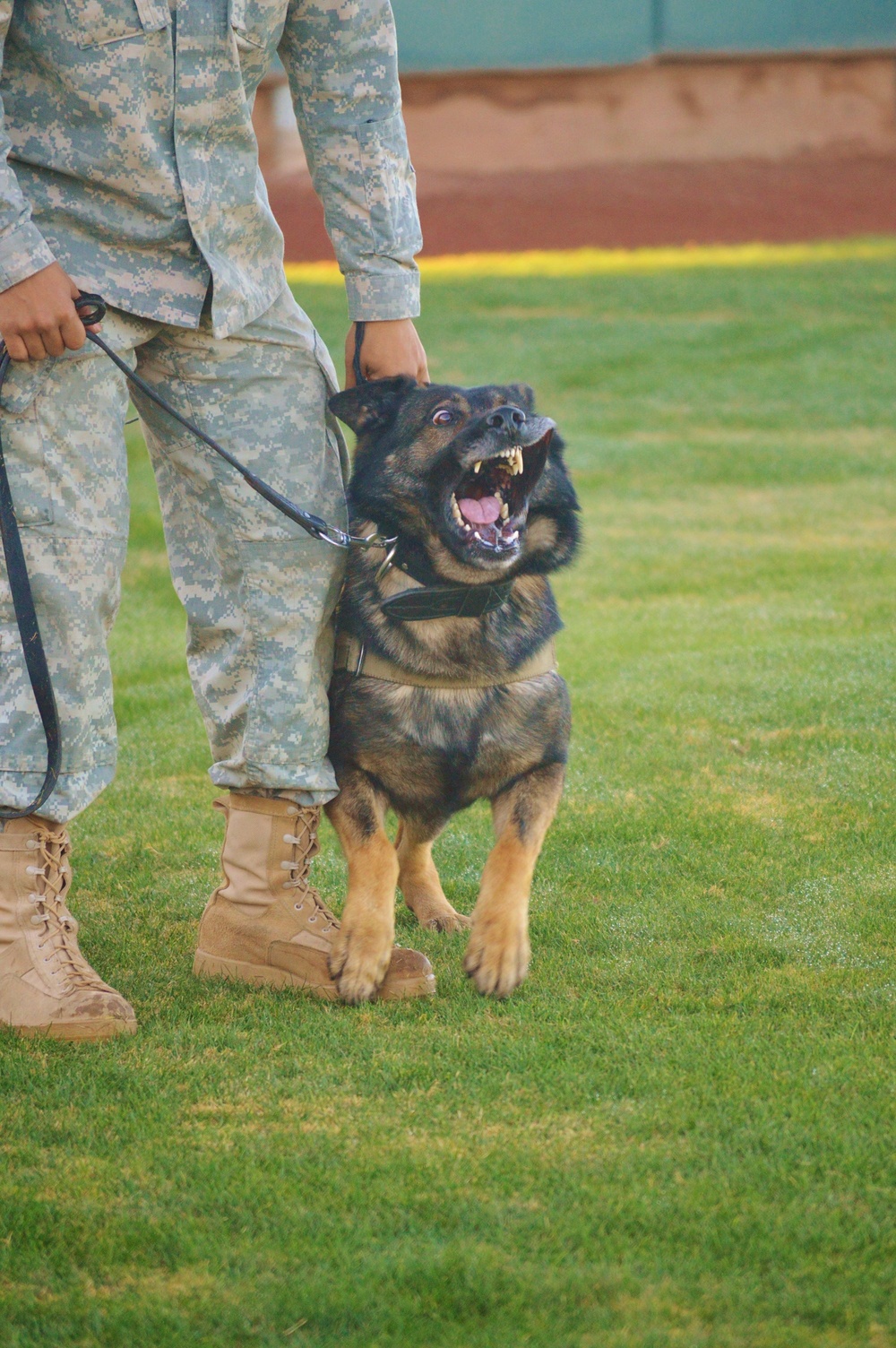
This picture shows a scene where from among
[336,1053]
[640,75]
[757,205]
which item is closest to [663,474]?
[336,1053]

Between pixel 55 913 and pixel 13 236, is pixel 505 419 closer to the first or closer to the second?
pixel 13 236

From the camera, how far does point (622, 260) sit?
1767cm

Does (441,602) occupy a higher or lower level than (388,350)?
lower

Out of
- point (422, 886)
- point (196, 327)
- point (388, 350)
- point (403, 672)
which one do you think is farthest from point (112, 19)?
point (422, 886)

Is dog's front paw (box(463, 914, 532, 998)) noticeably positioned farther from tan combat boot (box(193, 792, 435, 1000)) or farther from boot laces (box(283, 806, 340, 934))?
boot laces (box(283, 806, 340, 934))

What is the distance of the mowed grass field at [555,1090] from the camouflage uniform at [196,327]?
566 mm

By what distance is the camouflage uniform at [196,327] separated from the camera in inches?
96.4

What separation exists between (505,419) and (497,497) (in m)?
0.26

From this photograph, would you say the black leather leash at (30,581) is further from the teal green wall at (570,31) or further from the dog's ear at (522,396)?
the teal green wall at (570,31)

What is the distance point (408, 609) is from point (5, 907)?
3.06 feet

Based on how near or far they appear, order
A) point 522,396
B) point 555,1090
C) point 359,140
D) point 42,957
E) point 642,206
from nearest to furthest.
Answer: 1. point 555,1090
2. point 42,957
3. point 359,140
4. point 522,396
5. point 642,206

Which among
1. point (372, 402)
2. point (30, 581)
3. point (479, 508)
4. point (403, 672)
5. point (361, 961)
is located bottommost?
point (361, 961)

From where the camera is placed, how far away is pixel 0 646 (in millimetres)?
2512

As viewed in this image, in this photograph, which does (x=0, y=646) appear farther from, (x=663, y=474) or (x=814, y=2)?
(x=814, y=2)
